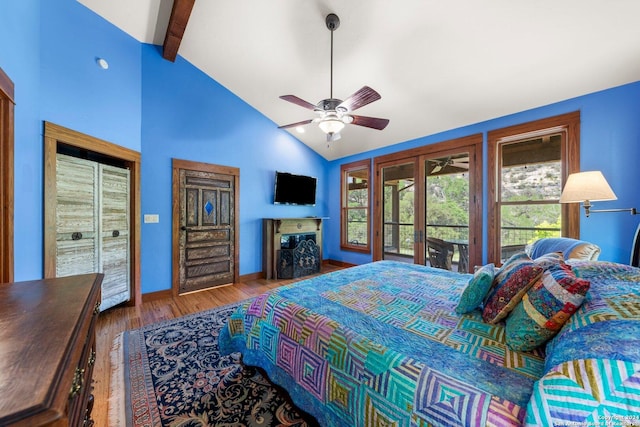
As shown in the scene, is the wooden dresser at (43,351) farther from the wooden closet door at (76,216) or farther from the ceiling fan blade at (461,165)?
the ceiling fan blade at (461,165)

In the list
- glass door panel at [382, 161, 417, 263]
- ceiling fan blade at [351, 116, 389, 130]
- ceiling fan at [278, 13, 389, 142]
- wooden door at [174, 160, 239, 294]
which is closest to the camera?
ceiling fan at [278, 13, 389, 142]

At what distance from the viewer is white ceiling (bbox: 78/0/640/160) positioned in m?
2.15

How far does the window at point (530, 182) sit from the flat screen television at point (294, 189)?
324 cm

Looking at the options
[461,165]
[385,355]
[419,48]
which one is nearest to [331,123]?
[419,48]

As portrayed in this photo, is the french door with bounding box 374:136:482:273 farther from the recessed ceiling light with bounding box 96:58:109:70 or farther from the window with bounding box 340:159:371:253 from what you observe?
the recessed ceiling light with bounding box 96:58:109:70

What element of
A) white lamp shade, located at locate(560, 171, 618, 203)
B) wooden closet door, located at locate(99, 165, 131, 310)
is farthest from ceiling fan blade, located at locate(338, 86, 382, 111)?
wooden closet door, located at locate(99, 165, 131, 310)

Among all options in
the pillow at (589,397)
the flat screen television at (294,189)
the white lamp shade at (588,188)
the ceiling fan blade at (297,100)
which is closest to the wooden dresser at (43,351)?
the pillow at (589,397)

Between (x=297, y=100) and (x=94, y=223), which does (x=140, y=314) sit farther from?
(x=297, y=100)

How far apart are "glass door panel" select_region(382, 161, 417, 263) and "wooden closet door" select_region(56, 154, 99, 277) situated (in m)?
4.41

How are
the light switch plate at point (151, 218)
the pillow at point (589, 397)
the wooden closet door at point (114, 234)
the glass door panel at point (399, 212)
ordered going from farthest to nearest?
the glass door panel at point (399, 212)
the light switch plate at point (151, 218)
the wooden closet door at point (114, 234)
the pillow at point (589, 397)

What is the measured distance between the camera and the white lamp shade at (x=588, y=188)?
203 centimetres

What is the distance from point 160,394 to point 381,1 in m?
3.69

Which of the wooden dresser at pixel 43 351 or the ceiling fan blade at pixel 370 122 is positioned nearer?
the wooden dresser at pixel 43 351

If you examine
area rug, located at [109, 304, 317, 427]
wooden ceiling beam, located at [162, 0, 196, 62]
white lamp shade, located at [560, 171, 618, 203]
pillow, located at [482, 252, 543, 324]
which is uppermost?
wooden ceiling beam, located at [162, 0, 196, 62]
